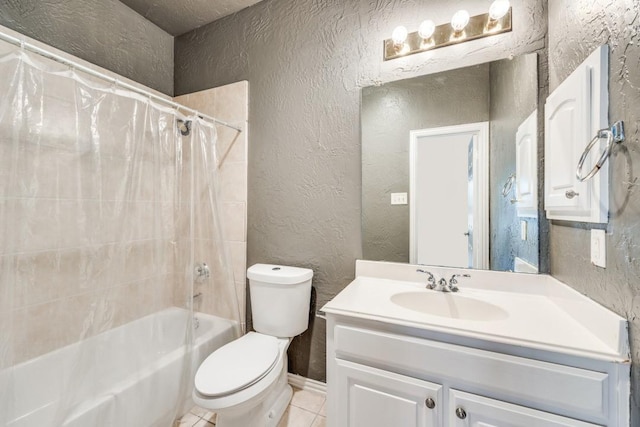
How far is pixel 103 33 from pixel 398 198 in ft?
7.26

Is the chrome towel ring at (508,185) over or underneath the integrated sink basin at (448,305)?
over

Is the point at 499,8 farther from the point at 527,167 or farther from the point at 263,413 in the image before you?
the point at 263,413

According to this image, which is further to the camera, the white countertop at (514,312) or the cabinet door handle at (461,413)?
the cabinet door handle at (461,413)

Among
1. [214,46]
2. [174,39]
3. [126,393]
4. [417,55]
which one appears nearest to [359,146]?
[417,55]

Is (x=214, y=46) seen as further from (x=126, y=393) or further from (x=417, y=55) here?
(x=126, y=393)

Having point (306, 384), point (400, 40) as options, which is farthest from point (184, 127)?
point (306, 384)

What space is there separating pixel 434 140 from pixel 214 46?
180cm

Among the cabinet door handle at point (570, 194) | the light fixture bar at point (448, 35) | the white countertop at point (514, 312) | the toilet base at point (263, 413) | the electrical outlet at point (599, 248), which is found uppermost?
the light fixture bar at point (448, 35)

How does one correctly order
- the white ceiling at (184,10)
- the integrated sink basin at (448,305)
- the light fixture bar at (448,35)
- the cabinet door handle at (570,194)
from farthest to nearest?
the white ceiling at (184,10) → the light fixture bar at (448,35) → the integrated sink basin at (448,305) → the cabinet door handle at (570,194)

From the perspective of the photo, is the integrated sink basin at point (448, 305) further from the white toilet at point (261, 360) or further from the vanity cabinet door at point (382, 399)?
the white toilet at point (261, 360)

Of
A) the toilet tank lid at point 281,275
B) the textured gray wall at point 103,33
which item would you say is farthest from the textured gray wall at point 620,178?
the textured gray wall at point 103,33

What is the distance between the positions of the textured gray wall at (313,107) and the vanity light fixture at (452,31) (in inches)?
1.6

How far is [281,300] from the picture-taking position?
1.56 meters

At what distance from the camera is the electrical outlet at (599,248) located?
0.81 meters
